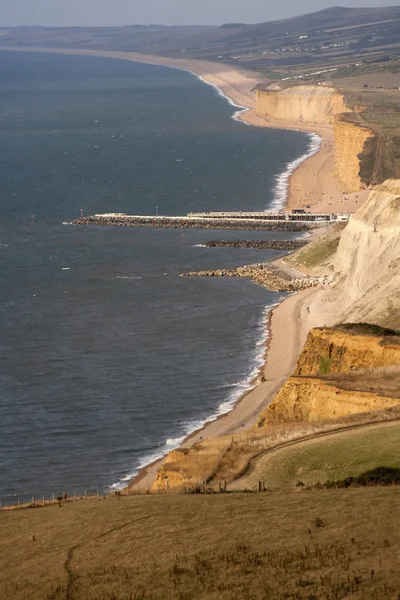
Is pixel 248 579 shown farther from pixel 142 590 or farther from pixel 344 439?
pixel 344 439

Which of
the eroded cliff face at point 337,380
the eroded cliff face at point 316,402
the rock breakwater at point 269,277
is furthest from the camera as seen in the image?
the rock breakwater at point 269,277

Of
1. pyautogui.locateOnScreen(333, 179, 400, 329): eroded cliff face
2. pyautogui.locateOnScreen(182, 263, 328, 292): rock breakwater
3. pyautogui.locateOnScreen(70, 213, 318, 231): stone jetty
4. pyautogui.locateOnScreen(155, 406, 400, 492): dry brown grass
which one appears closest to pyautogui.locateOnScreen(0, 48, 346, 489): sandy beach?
pyautogui.locateOnScreen(333, 179, 400, 329): eroded cliff face

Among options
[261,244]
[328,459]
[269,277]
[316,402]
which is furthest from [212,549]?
[261,244]

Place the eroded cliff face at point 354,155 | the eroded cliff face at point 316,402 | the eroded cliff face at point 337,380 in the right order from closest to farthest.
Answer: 1. the eroded cliff face at point 316,402
2. the eroded cliff face at point 337,380
3. the eroded cliff face at point 354,155

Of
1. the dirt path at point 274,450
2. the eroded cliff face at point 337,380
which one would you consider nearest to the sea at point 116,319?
the eroded cliff face at point 337,380

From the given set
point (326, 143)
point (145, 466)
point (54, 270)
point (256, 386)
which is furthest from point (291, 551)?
point (326, 143)

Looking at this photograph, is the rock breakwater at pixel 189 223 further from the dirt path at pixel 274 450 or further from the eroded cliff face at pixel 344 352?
the dirt path at pixel 274 450

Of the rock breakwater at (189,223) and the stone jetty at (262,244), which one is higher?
the stone jetty at (262,244)

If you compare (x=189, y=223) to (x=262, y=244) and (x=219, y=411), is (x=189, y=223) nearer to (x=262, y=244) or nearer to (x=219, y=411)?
(x=262, y=244)
